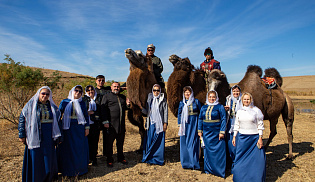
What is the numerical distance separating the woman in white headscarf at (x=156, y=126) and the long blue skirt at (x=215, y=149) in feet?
3.68

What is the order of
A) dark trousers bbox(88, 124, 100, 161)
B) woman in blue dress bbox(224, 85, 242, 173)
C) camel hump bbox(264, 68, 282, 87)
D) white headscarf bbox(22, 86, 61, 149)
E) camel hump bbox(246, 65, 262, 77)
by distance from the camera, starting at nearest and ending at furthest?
white headscarf bbox(22, 86, 61, 149) → woman in blue dress bbox(224, 85, 242, 173) → dark trousers bbox(88, 124, 100, 161) → camel hump bbox(246, 65, 262, 77) → camel hump bbox(264, 68, 282, 87)

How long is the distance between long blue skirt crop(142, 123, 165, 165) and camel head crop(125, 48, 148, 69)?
62.3 inches

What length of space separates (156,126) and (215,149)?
147 centimetres

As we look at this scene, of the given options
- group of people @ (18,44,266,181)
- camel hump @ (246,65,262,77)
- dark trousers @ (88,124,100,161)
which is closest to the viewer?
group of people @ (18,44,266,181)

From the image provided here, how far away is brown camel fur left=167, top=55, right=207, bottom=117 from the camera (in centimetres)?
500

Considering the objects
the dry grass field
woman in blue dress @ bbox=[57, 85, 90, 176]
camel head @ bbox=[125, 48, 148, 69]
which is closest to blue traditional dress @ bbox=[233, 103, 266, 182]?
the dry grass field

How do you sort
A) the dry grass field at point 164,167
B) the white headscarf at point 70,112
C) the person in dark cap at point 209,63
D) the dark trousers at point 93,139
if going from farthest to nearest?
1. the person in dark cap at point 209,63
2. the dark trousers at point 93,139
3. the dry grass field at point 164,167
4. the white headscarf at point 70,112

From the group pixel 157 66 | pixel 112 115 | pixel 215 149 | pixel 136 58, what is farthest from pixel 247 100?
pixel 112 115

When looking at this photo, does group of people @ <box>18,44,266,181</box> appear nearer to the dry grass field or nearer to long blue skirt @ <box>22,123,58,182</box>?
long blue skirt @ <box>22,123,58,182</box>

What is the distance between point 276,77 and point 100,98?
18.2 ft

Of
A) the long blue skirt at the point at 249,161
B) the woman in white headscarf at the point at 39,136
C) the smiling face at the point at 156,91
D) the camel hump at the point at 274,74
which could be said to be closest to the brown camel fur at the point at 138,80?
the smiling face at the point at 156,91

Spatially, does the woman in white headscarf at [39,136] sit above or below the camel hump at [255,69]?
below

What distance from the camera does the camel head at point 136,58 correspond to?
186 inches

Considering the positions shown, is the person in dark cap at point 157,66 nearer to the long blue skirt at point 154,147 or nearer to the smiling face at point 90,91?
the long blue skirt at point 154,147
